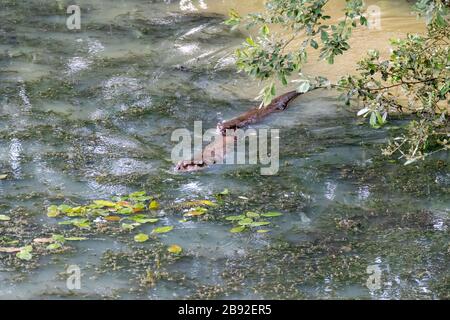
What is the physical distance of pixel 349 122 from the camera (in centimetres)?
759

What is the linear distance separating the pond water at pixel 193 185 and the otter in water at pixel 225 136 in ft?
0.34

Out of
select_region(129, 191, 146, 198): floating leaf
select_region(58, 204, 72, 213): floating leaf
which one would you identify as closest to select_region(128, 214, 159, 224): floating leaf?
select_region(129, 191, 146, 198): floating leaf

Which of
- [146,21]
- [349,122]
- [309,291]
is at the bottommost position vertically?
[309,291]

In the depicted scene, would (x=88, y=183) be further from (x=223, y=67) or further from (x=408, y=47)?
(x=223, y=67)

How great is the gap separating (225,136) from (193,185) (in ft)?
3.53

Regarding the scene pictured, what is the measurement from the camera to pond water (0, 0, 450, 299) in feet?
16.3

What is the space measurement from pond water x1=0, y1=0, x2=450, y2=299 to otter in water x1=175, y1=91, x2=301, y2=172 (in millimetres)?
105

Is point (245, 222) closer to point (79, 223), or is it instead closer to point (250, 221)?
point (250, 221)

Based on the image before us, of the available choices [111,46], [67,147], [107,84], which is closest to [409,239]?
[67,147]

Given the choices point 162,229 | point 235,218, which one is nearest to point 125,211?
point 162,229

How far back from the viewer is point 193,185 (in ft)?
20.8

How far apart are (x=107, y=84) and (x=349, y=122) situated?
2.91 metres

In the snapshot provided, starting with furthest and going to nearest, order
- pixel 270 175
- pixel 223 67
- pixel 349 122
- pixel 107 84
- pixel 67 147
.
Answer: pixel 223 67 → pixel 107 84 → pixel 349 122 → pixel 67 147 → pixel 270 175

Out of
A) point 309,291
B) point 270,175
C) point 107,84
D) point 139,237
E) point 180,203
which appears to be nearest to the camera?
point 309,291
